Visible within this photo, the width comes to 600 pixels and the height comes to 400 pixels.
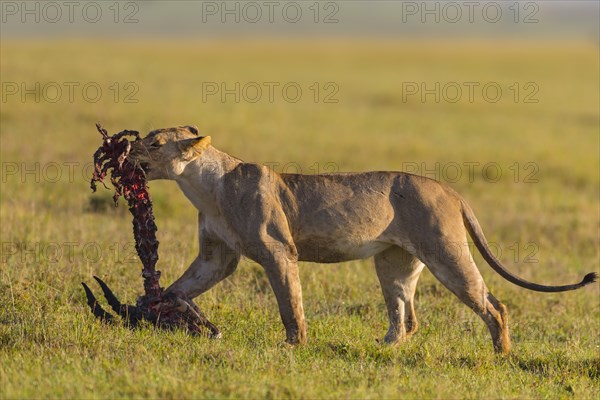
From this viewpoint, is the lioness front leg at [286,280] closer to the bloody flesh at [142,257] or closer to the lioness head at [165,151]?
the bloody flesh at [142,257]

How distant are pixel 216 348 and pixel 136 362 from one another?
2.70ft

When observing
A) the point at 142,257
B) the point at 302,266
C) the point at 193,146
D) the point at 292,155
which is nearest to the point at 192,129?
the point at 193,146

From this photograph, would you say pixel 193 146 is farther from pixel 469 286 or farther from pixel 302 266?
pixel 302 266

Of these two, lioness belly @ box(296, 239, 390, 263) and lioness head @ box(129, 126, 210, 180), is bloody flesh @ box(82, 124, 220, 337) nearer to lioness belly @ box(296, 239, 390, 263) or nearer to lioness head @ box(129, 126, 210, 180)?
lioness head @ box(129, 126, 210, 180)

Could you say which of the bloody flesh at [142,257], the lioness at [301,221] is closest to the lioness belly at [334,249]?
the lioness at [301,221]

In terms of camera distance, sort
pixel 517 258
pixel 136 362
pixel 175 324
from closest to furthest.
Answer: pixel 136 362 < pixel 175 324 < pixel 517 258

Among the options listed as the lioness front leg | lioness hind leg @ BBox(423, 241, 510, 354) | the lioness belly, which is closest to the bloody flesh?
the lioness front leg

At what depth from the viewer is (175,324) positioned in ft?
27.1

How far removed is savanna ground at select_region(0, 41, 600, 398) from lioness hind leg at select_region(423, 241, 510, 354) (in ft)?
0.63

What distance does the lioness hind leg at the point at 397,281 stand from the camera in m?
8.84

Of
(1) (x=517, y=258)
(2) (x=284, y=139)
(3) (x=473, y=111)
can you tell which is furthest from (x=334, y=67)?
(1) (x=517, y=258)

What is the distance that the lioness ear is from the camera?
8.08m

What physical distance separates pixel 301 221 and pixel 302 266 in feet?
9.79

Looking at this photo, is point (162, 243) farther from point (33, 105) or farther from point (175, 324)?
point (33, 105)
